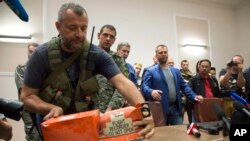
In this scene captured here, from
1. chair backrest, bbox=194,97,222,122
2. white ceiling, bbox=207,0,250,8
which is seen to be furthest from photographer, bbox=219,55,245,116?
white ceiling, bbox=207,0,250,8

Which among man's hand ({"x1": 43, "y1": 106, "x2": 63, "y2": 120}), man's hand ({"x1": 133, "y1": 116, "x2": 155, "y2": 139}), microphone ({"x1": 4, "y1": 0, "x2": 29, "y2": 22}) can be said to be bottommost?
man's hand ({"x1": 133, "y1": 116, "x2": 155, "y2": 139})

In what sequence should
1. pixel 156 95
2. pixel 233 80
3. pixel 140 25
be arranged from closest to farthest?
1. pixel 156 95
2. pixel 233 80
3. pixel 140 25

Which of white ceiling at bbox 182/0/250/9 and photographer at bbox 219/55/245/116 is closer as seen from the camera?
photographer at bbox 219/55/245/116

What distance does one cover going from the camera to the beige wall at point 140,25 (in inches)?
167

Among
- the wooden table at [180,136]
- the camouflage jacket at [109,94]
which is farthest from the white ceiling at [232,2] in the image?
the wooden table at [180,136]

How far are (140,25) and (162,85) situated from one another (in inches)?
103

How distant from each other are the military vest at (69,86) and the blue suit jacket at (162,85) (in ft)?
5.63

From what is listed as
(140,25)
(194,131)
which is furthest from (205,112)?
(140,25)

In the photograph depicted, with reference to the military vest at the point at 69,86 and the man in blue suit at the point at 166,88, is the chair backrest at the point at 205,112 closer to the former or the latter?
the man in blue suit at the point at 166,88

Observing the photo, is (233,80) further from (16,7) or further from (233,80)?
(16,7)

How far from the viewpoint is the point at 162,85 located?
10.4ft

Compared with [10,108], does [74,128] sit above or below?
below

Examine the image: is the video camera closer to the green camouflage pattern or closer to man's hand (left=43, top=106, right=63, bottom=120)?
man's hand (left=43, top=106, right=63, bottom=120)

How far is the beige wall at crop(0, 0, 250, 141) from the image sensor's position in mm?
4250
